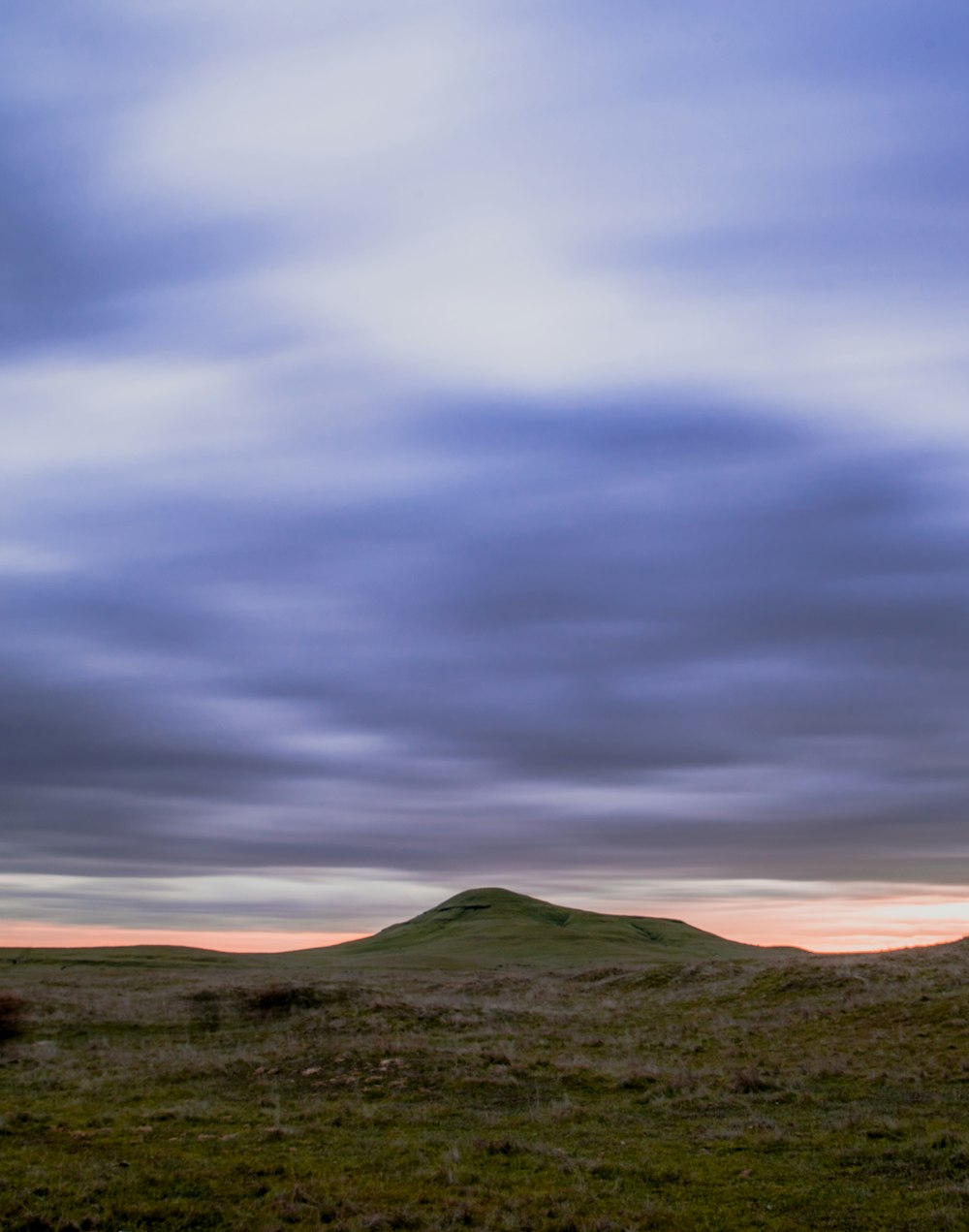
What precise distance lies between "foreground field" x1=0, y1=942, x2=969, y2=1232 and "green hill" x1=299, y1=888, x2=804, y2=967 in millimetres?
78774

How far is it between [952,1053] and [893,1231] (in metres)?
16.0

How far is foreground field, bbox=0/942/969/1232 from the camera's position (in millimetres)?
16047

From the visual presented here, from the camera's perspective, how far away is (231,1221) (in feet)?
51.1

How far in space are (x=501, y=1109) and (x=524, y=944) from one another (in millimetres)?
131294

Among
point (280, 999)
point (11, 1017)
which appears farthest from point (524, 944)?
point (11, 1017)

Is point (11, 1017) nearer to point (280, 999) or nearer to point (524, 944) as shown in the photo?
point (280, 999)

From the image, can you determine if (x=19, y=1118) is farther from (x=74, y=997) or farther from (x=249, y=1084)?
(x=74, y=997)

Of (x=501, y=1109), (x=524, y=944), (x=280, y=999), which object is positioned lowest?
(x=524, y=944)

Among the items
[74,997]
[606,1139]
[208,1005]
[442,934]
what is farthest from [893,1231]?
[442,934]

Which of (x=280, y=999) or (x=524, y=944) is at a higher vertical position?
(x=280, y=999)

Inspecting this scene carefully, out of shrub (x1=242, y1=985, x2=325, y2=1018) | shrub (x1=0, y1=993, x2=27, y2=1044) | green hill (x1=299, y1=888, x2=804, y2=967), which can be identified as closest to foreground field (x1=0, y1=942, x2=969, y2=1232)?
shrub (x1=242, y1=985, x2=325, y2=1018)

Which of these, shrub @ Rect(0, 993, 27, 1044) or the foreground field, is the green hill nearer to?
the foreground field

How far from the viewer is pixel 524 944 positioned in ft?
497

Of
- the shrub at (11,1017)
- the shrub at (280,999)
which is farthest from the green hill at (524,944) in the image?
the shrub at (11,1017)
